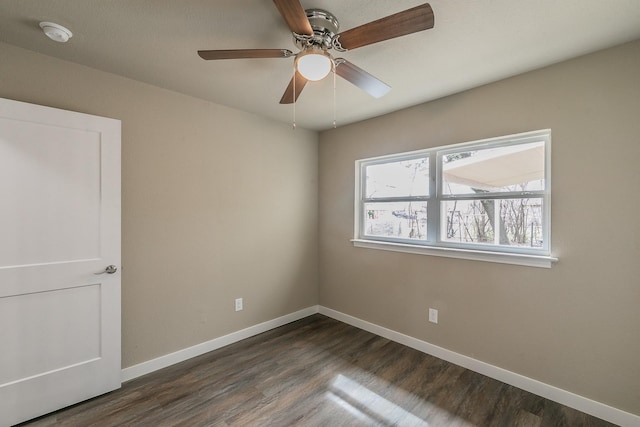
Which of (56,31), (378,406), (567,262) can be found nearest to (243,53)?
(56,31)

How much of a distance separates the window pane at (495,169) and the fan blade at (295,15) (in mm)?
1885

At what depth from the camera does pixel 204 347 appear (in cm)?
264

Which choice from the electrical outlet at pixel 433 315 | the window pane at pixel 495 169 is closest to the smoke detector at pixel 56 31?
the window pane at pixel 495 169

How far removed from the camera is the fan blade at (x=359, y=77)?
5.14ft

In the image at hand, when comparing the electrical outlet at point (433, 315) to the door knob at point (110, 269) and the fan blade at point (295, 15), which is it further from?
the door knob at point (110, 269)

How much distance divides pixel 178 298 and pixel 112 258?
0.69m

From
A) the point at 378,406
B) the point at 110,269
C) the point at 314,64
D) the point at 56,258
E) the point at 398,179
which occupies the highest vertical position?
the point at 314,64

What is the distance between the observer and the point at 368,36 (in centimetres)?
134

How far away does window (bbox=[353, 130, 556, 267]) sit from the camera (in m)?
2.13

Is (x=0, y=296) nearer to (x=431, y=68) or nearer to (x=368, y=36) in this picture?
(x=368, y=36)

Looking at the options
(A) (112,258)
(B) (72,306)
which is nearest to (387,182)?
(A) (112,258)

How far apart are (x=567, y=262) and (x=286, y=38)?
250 centimetres

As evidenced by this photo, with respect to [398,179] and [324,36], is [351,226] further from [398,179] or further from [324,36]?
[324,36]

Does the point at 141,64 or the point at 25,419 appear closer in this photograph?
the point at 25,419
